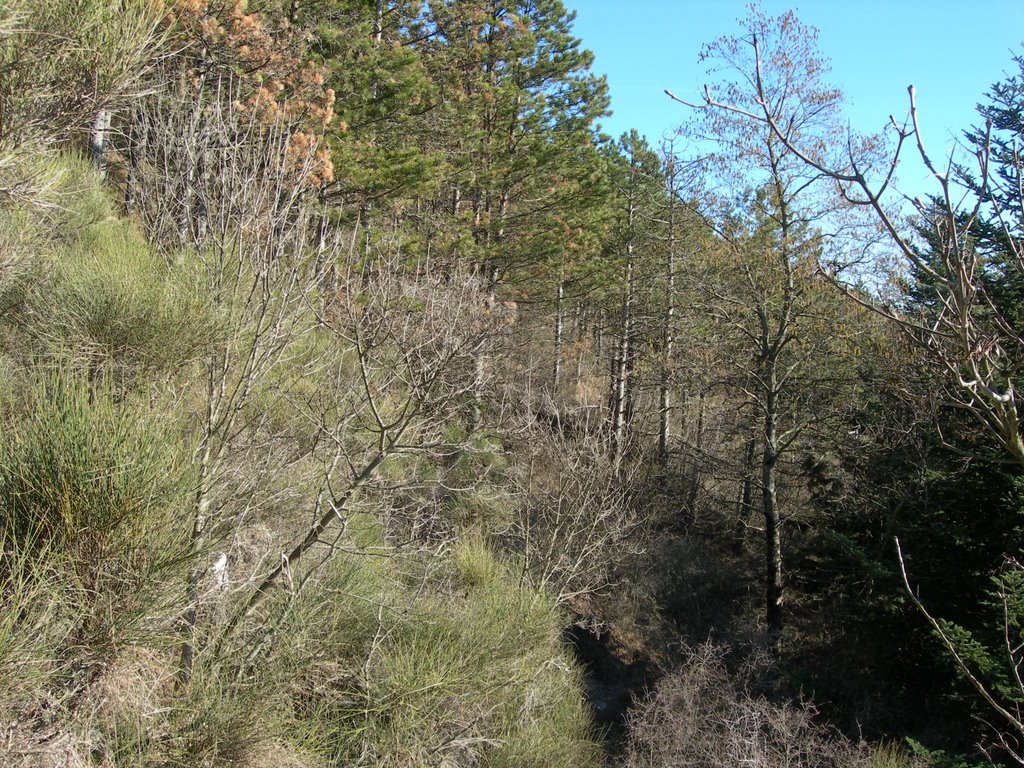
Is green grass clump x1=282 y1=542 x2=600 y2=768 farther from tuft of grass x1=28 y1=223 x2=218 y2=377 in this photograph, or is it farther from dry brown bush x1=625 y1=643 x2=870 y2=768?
tuft of grass x1=28 y1=223 x2=218 y2=377

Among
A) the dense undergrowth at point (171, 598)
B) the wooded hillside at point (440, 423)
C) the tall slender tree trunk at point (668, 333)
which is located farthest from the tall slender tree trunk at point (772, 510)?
the dense undergrowth at point (171, 598)

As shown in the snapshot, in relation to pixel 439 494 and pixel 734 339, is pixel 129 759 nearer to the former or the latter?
pixel 439 494

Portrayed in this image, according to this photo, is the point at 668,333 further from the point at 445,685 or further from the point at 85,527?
the point at 85,527

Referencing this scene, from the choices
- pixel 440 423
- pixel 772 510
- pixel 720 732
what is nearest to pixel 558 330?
pixel 772 510

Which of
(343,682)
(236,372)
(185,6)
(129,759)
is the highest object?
(185,6)

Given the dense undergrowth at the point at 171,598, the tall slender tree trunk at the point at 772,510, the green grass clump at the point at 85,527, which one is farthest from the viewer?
the tall slender tree trunk at the point at 772,510

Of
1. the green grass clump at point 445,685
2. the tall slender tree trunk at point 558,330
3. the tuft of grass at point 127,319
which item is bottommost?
the green grass clump at point 445,685

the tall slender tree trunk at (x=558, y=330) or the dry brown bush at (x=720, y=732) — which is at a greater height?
the tall slender tree trunk at (x=558, y=330)

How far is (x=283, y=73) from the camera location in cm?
830

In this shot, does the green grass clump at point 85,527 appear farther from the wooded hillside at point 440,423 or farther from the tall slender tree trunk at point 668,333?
the tall slender tree trunk at point 668,333

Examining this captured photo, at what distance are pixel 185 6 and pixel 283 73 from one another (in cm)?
195

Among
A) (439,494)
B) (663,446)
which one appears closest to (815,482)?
(663,446)

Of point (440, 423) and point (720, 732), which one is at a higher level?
point (440, 423)

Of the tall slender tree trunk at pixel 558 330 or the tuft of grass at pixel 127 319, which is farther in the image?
the tall slender tree trunk at pixel 558 330
